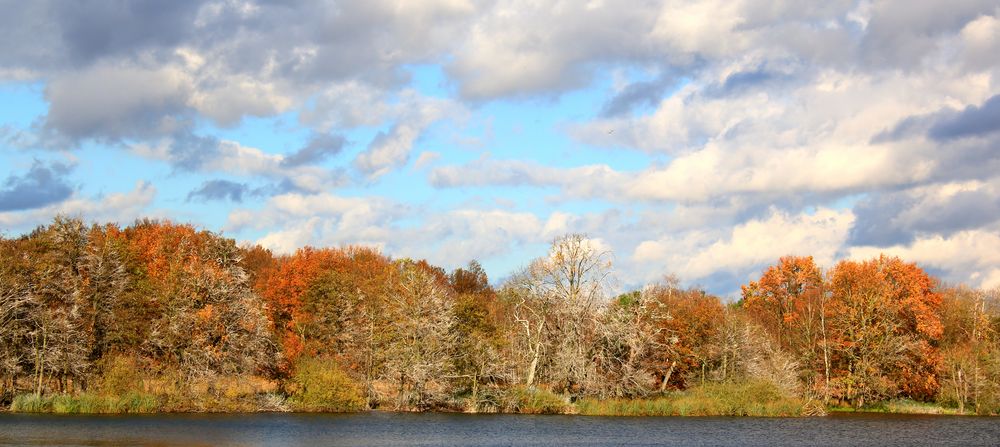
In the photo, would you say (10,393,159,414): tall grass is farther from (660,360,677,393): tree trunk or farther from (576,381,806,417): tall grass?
(660,360,677,393): tree trunk

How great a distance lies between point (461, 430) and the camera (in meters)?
58.1

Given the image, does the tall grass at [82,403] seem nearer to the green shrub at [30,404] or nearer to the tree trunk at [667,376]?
the green shrub at [30,404]

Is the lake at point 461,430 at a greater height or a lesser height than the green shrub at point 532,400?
lesser

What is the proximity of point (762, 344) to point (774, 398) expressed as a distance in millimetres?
11804

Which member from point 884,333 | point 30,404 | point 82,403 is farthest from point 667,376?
point 30,404

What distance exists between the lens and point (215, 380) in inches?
2665

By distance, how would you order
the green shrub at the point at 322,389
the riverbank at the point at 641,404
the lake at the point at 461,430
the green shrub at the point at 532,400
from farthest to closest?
the green shrub at the point at 532,400, the green shrub at the point at 322,389, the riverbank at the point at 641,404, the lake at the point at 461,430

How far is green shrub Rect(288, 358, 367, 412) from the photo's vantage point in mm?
71250

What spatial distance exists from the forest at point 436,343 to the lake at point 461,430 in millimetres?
3357

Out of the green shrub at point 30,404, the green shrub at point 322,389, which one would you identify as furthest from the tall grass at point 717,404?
the green shrub at point 30,404

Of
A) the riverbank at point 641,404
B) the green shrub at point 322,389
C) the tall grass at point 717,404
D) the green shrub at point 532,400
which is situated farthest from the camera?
the tall grass at point 717,404

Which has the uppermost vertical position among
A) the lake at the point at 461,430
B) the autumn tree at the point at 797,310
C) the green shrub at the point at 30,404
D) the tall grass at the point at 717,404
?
the autumn tree at the point at 797,310

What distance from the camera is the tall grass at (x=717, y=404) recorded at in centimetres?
7356

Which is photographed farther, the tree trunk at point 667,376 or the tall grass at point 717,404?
the tree trunk at point 667,376
